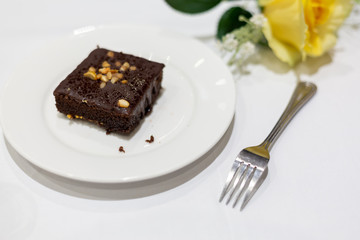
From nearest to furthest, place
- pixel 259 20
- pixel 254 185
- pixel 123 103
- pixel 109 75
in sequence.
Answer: pixel 254 185 → pixel 123 103 → pixel 109 75 → pixel 259 20

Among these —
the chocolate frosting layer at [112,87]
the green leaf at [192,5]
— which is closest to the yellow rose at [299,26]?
the green leaf at [192,5]

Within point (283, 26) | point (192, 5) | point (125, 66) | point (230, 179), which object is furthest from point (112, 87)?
point (283, 26)

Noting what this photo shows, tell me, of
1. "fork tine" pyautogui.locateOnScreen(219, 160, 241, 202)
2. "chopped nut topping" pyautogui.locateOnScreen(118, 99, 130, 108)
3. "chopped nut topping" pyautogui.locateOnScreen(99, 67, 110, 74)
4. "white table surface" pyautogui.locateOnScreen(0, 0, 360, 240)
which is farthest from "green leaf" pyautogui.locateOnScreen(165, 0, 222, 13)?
"fork tine" pyautogui.locateOnScreen(219, 160, 241, 202)

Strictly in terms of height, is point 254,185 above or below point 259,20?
below

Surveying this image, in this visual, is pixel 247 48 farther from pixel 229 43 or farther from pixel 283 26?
pixel 283 26

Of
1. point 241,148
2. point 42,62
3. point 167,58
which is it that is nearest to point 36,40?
point 42,62

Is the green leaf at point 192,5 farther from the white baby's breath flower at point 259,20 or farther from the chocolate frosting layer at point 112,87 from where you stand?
the chocolate frosting layer at point 112,87

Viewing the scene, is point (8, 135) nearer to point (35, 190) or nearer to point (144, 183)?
point (35, 190)

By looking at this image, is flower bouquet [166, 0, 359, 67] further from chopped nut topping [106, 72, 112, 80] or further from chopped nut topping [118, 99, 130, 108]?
chopped nut topping [118, 99, 130, 108]
